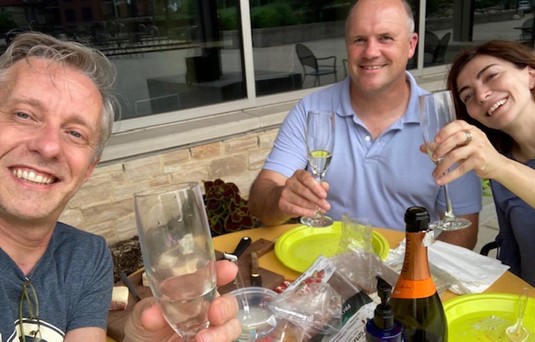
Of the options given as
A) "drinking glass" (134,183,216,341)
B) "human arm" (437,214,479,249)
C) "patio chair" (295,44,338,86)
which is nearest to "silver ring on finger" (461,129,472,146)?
"human arm" (437,214,479,249)

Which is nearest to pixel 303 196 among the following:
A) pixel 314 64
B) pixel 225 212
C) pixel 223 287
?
pixel 223 287

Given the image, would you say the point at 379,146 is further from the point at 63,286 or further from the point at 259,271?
the point at 63,286

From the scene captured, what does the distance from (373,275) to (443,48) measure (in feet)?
14.2

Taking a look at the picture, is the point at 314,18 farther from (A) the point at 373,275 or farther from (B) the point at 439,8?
(A) the point at 373,275

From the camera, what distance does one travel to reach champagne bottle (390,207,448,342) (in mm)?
959

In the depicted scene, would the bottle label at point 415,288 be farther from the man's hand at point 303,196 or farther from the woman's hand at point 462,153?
the man's hand at point 303,196

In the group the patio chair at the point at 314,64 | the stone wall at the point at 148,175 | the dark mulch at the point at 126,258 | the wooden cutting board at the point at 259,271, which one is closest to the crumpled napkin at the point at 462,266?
the wooden cutting board at the point at 259,271

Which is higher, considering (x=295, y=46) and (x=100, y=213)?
(x=295, y=46)

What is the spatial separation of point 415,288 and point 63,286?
89 cm

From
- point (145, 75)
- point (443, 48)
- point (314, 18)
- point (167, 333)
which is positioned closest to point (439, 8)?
point (443, 48)

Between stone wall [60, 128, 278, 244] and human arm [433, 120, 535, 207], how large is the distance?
2.09 metres

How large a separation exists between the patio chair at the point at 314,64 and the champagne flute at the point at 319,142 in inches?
104

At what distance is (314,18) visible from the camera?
427cm

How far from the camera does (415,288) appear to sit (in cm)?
98
